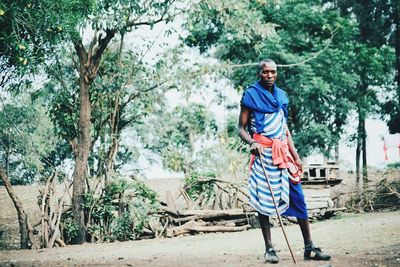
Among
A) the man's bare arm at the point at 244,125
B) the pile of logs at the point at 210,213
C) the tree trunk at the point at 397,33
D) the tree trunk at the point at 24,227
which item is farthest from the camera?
the tree trunk at the point at 397,33

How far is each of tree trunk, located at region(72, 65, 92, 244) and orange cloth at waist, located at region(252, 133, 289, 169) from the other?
7.22 meters

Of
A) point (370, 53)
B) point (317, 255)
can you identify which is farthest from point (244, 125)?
point (370, 53)

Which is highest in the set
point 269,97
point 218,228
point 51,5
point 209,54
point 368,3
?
point 368,3

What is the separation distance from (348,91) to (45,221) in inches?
612

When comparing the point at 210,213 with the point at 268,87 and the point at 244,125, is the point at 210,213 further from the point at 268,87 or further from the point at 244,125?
the point at 268,87

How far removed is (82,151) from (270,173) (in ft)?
24.3

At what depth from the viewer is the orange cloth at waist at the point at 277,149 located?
4449mm

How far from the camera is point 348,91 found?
2112 cm

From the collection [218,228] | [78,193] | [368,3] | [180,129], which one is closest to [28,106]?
[180,129]

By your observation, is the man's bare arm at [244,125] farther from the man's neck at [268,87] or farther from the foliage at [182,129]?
the foliage at [182,129]

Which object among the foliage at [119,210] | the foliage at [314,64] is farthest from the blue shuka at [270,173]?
the foliage at [314,64]

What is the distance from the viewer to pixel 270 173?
4523 mm

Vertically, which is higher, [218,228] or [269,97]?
[269,97]

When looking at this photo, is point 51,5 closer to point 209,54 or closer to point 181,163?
point 181,163
